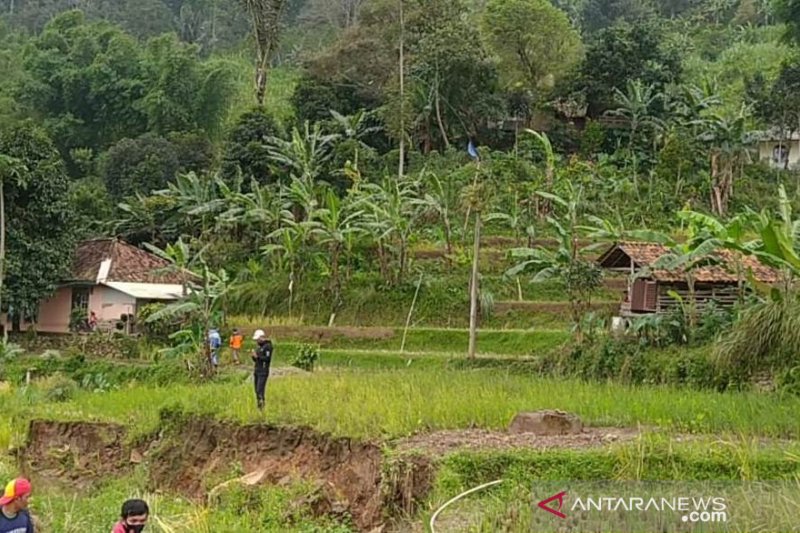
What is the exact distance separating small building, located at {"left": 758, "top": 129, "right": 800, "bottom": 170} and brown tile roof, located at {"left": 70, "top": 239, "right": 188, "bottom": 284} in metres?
21.9

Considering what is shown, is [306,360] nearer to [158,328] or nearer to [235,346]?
[235,346]

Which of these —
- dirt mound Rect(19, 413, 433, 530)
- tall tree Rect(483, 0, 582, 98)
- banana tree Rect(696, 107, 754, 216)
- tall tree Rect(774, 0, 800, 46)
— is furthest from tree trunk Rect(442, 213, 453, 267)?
tall tree Rect(774, 0, 800, 46)

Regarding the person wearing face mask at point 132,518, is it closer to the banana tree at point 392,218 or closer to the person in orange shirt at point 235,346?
the person in orange shirt at point 235,346

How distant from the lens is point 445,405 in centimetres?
1192

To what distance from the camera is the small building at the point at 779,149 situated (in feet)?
122

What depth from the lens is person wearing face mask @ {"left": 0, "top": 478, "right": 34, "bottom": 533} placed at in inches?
271

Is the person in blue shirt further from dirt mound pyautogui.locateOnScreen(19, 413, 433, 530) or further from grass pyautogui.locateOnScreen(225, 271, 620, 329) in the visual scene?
dirt mound pyautogui.locateOnScreen(19, 413, 433, 530)

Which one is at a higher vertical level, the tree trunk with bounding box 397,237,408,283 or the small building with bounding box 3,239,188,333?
the tree trunk with bounding box 397,237,408,283

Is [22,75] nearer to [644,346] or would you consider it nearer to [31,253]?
[31,253]

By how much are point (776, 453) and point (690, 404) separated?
267 cm

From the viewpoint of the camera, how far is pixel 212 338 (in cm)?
2202

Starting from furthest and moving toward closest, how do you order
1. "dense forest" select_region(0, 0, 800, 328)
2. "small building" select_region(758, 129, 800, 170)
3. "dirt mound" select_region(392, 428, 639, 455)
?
"small building" select_region(758, 129, 800, 170), "dense forest" select_region(0, 0, 800, 328), "dirt mound" select_region(392, 428, 639, 455)

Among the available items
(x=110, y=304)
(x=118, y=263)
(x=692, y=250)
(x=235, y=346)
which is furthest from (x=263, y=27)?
(x=692, y=250)

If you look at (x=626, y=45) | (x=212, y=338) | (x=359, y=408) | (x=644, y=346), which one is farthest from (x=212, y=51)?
(x=359, y=408)
